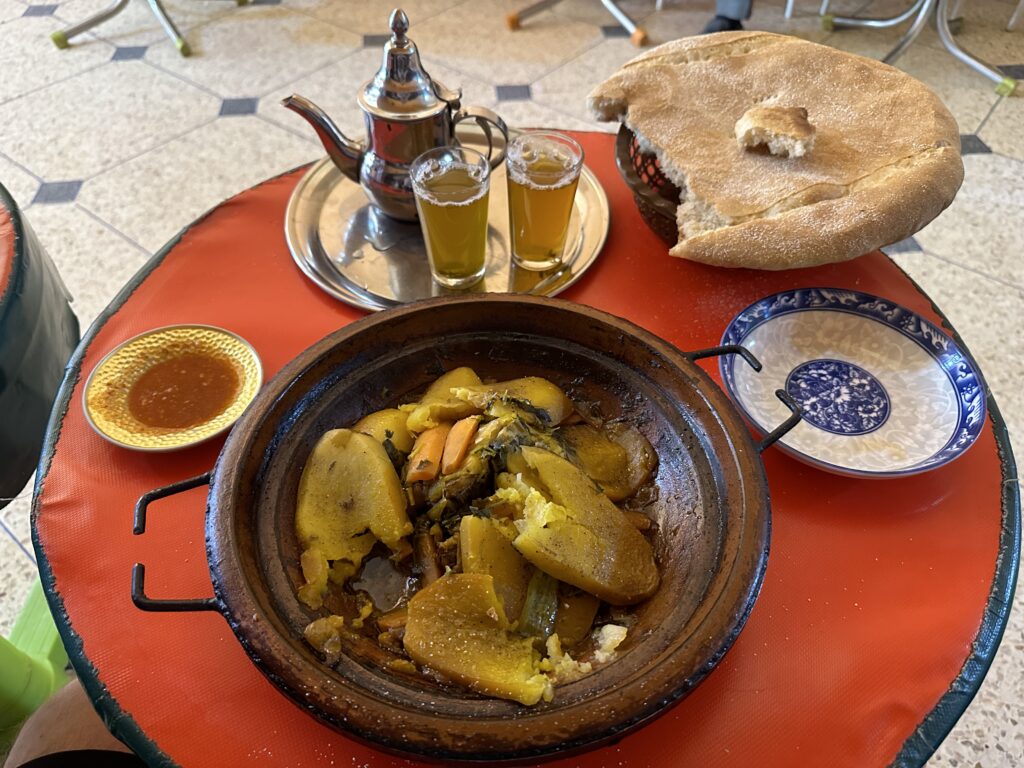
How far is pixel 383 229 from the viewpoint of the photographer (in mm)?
1400

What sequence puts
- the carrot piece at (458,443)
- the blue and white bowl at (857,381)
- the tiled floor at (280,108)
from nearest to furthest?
1. the carrot piece at (458,443)
2. the blue and white bowl at (857,381)
3. the tiled floor at (280,108)

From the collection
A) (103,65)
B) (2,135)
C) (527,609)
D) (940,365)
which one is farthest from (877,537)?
(103,65)

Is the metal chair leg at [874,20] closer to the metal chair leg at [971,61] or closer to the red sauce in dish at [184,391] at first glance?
the metal chair leg at [971,61]

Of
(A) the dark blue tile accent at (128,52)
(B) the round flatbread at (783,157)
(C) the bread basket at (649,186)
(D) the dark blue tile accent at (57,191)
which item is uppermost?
(B) the round flatbread at (783,157)

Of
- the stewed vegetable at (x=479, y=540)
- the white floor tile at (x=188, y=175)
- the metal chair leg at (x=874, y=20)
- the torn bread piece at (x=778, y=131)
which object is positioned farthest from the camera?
the metal chair leg at (x=874, y=20)

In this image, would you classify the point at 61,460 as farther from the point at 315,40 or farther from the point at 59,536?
the point at 315,40

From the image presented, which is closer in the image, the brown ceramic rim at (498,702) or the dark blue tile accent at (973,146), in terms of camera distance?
the brown ceramic rim at (498,702)

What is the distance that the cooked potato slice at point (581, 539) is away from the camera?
0.77m

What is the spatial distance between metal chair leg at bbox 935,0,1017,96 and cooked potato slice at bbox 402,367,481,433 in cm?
332

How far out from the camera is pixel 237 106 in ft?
10.3

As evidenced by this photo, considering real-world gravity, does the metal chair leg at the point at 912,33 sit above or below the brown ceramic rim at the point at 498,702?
below

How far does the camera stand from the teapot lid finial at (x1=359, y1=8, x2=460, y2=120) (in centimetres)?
121

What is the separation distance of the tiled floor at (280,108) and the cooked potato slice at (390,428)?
1317 millimetres

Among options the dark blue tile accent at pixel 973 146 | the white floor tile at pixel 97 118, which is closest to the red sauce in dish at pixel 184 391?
the white floor tile at pixel 97 118
